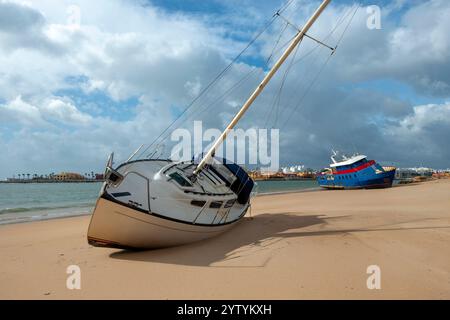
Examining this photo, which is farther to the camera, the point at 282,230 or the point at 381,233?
the point at 282,230

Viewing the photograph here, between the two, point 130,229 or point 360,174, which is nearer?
point 130,229

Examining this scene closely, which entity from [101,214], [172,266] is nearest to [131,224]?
[101,214]

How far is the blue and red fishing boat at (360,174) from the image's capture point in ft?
153

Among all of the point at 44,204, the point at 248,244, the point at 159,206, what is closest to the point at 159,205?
the point at 159,206

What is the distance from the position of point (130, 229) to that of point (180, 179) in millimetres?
2840

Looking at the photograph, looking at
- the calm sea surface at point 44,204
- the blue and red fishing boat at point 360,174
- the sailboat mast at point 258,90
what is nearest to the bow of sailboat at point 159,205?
the sailboat mast at point 258,90

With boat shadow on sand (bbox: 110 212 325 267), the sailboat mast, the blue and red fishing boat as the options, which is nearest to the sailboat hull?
boat shadow on sand (bbox: 110 212 325 267)

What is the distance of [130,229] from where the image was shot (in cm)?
933

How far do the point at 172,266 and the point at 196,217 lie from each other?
7.56ft

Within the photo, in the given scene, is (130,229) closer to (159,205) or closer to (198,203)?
(159,205)

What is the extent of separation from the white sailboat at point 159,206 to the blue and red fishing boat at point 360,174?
38.5 meters

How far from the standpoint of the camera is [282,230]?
12938mm

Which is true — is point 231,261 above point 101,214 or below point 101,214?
below
